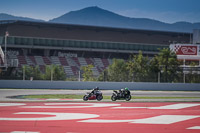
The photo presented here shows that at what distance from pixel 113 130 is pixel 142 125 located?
4.86 feet

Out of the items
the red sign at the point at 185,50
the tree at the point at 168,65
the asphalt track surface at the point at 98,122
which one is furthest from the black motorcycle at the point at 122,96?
the red sign at the point at 185,50

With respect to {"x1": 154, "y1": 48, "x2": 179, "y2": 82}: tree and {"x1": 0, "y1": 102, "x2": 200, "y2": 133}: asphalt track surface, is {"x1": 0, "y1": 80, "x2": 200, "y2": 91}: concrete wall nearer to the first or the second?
{"x1": 154, "y1": 48, "x2": 179, "y2": 82}: tree

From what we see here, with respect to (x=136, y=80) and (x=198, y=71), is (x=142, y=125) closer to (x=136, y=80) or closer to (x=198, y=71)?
(x=136, y=80)

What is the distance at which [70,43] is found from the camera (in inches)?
2783

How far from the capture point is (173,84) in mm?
40469

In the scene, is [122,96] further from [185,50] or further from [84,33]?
[84,33]

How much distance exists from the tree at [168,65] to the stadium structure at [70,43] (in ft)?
55.8

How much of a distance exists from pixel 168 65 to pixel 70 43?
2839cm

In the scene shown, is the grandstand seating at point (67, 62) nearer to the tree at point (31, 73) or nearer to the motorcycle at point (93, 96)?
the tree at point (31, 73)

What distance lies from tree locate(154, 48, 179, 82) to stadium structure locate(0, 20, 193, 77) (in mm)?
17021

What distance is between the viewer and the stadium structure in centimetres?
6575

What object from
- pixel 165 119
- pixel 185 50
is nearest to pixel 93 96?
pixel 165 119

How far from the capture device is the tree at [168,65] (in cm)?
4091

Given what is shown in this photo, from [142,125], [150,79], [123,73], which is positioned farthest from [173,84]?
[142,125]
